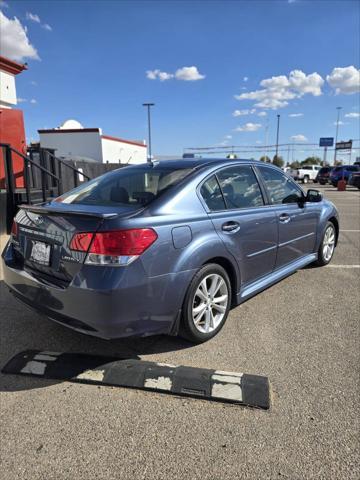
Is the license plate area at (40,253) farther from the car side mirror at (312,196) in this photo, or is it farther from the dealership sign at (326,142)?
the dealership sign at (326,142)

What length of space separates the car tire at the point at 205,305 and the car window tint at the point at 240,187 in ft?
2.34

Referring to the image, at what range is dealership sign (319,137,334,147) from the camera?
228 feet

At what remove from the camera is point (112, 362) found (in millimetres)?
3004

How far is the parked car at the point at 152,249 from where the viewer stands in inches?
101

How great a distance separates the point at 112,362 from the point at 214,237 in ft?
4.28

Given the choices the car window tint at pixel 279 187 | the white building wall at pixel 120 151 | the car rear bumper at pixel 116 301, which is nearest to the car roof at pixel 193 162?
the car window tint at pixel 279 187

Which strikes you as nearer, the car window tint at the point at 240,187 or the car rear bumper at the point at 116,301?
the car rear bumper at the point at 116,301

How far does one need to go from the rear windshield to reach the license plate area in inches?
19.8

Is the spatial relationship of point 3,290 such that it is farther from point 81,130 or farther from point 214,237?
point 81,130

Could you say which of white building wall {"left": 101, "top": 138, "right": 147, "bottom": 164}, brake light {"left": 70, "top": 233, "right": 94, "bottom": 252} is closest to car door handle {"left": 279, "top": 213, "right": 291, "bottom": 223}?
brake light {"left": 70, "top": 233, "right": 94, "bottom": 252}

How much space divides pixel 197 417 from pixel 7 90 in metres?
12.4

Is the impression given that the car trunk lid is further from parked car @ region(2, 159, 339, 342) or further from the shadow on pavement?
the shadow on pavement

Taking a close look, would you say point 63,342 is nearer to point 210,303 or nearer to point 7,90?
point 210,303

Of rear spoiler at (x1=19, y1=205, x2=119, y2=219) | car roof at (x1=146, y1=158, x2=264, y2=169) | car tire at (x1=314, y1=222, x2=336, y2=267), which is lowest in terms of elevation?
car tire at (x1=314, y1=222, x2=336, y2=267)
